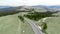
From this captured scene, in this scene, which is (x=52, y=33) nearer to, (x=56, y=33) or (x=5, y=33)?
(x=56, y=33)

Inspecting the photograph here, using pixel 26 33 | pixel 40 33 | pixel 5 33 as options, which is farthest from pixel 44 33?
pixel 5 33

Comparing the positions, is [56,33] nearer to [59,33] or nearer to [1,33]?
[59,33]

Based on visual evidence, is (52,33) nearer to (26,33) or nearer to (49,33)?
(49,33)

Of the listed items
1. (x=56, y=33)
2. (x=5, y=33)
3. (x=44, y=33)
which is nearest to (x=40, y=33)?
(x=44, y=33)

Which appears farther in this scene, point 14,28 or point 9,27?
point 9,27

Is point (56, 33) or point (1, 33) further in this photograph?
point (56, 33)

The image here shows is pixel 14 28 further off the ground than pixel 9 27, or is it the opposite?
pixel 14 28

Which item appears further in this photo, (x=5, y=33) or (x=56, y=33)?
(x=56, y=33)
